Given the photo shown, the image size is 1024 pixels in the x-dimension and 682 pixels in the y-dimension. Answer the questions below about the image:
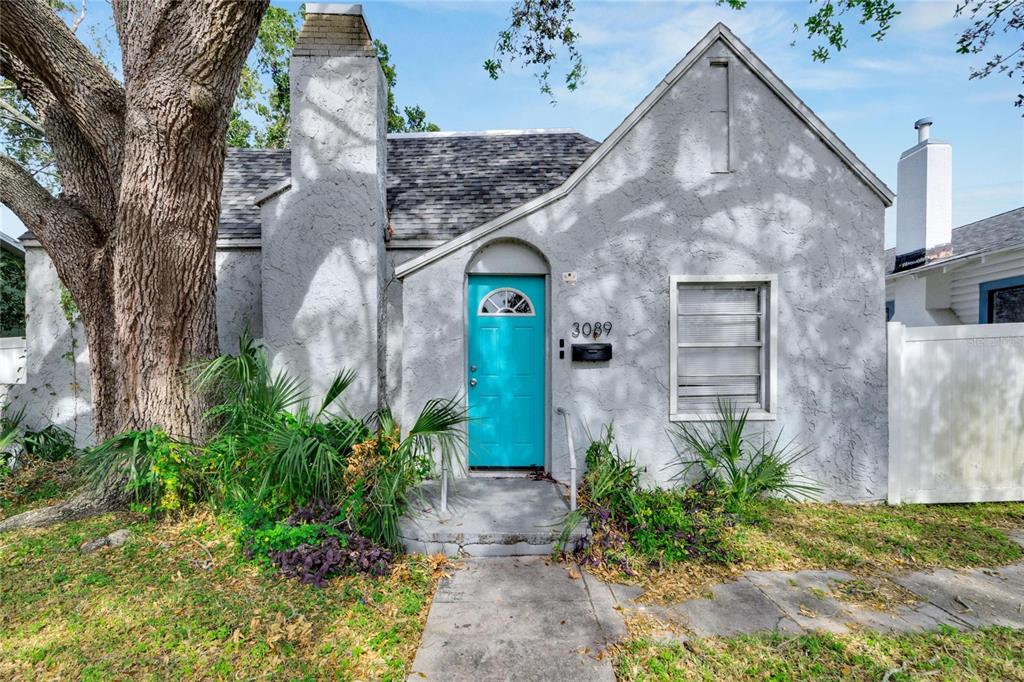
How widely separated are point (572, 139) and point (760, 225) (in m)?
4.75

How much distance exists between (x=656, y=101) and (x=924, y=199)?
828 centimetres

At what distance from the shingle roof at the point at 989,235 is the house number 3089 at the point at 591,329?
28.0 ft

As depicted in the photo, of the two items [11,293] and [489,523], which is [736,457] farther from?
[11,293]

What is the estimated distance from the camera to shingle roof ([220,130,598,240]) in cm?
724

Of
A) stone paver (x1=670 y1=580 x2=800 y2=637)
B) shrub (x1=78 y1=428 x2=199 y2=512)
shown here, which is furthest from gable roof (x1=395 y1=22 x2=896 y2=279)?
stone paver (x1=670 y1=580 x2=800 y2=637)

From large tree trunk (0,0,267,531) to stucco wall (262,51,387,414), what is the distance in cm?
107

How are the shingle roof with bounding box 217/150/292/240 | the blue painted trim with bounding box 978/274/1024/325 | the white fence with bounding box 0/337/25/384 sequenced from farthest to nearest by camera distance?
the blue painted trim with bounding box 978/274/1024/325 < the white fence with bounding box 0/337/25/384 < the shingle roof with bounding box 217/150/292/240

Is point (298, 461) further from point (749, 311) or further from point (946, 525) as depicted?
point (946, 525)

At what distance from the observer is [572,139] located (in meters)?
9.45

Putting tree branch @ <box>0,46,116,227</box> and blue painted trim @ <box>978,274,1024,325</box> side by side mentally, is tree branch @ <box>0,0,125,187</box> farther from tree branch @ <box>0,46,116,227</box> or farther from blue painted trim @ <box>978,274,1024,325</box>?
blue painted trim @ <box>978,274,1024,325</box>

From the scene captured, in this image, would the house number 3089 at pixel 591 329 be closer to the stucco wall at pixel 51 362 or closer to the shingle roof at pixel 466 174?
the shingle roof at pixel 466 174

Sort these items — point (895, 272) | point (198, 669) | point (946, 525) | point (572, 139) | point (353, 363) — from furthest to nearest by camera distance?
point (895, 272) < point (572, 139) < point (353, 363) < point (946, 525) < point (198, 669)

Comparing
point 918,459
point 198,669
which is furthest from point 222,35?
point 918,459

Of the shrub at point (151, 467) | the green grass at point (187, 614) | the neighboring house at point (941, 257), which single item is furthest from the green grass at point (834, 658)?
the neighboring house at point (941, 257)
